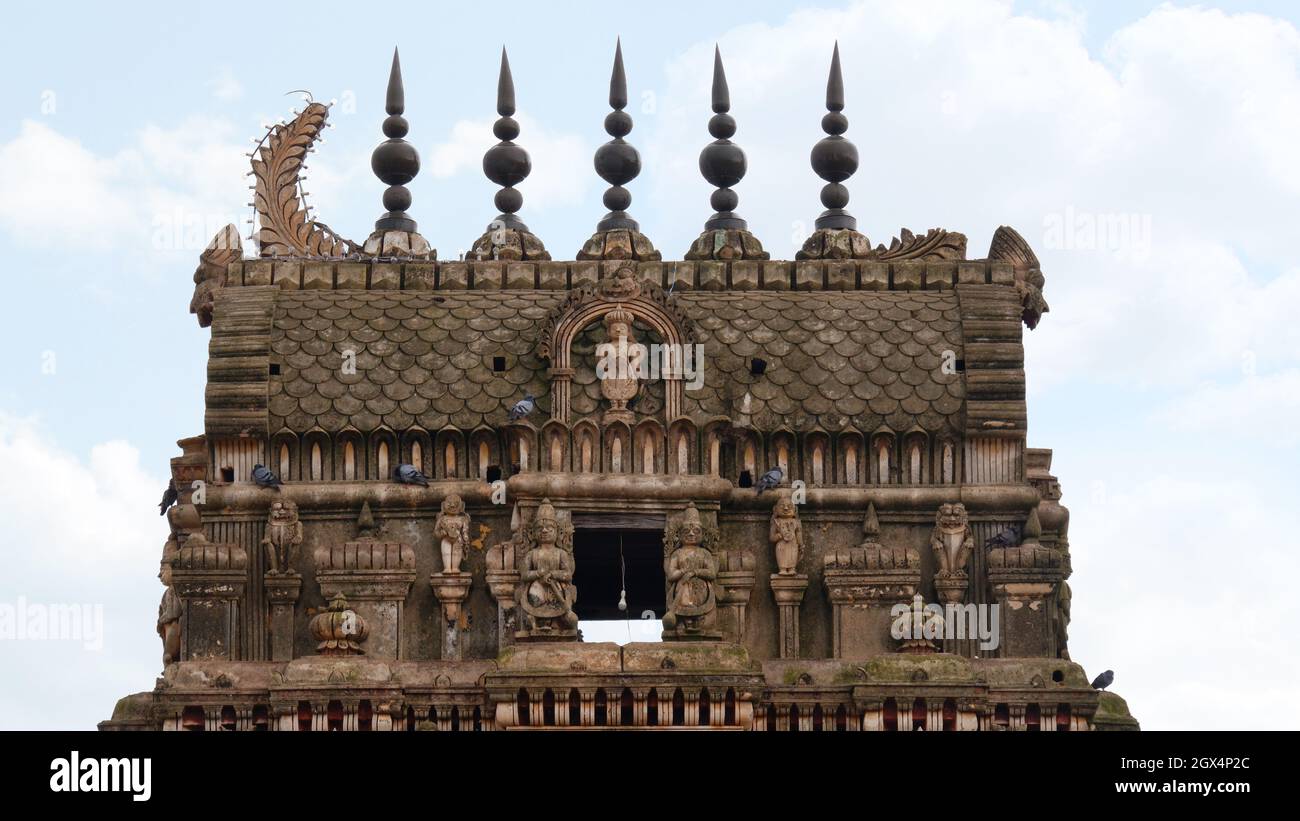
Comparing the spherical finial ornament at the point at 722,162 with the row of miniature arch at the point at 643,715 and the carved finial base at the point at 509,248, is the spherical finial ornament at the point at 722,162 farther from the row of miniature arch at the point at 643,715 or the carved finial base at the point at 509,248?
the row of miniature arch at the point at 643,715

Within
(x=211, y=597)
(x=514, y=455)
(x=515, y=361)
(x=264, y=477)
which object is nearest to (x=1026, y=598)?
(x=514, y=455)

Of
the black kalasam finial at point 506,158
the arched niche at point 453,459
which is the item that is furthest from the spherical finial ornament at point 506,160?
the arched niche at point 453,459

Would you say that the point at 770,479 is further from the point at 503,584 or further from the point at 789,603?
the point at 503,584

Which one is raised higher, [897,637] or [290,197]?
[290,197]

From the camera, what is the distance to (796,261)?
7088cm

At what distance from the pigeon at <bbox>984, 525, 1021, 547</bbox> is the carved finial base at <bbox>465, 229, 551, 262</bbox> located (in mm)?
10646

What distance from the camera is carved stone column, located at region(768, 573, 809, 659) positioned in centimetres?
6731

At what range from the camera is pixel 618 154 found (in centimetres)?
7331

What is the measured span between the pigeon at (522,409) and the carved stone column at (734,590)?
438 centimetres

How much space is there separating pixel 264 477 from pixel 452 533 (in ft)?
11.9

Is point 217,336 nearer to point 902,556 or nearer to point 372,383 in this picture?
point 372,383
